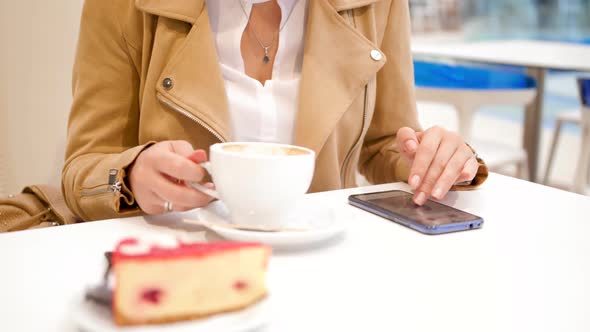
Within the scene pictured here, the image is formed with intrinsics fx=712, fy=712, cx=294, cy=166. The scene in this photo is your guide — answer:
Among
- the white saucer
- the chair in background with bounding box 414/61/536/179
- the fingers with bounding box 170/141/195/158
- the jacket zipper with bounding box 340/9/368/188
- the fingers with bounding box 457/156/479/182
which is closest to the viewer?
the white saucer

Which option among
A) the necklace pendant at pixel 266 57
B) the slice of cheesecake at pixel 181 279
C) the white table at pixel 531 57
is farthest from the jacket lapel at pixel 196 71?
the white table at pixel 531 57

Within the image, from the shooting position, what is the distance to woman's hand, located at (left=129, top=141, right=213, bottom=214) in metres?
0.79

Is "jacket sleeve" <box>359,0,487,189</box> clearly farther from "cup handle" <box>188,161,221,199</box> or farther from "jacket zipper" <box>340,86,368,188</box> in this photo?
"cup handle" <box>188,161,221,199</box>

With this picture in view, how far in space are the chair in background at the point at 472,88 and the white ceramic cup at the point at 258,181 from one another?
2.53m

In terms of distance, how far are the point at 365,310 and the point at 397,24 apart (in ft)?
2.51

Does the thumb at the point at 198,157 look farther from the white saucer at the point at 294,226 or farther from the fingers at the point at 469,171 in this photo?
the fingers at the point at 469,171

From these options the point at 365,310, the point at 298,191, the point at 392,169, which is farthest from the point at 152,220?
the point at 392,169

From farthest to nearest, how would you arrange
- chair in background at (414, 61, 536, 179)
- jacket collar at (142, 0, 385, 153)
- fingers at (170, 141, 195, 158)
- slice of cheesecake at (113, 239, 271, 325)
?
chair in background at (414, 61, 536, 179), jacket collar at (142, 0, 385, 153), fingers at (170, 141, 195, 158), slice of cheesecake at (113, 239, 271, 325)

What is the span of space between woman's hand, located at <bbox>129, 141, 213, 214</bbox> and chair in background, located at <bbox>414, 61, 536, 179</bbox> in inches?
98.3

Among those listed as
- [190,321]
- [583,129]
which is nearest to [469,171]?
[190,321]

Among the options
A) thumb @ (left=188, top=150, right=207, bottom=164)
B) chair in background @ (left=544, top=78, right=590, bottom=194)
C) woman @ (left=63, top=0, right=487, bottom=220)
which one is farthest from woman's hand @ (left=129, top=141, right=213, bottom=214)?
chair in background @ (left=544, top=78, right=590, bottom=194)

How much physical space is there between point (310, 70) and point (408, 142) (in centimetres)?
24

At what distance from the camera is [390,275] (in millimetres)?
668

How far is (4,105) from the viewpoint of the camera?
1.32 metres
